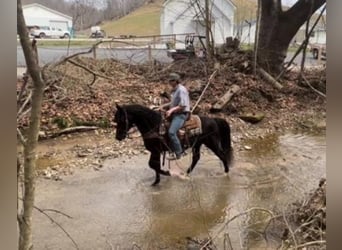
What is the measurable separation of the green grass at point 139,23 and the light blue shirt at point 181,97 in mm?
217

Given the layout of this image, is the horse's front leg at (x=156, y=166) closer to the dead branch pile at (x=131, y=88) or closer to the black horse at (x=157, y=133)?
the black horse at (x=157, y=133)

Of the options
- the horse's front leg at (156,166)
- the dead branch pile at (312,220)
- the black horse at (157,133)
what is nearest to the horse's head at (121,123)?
the black horse at (157,133)

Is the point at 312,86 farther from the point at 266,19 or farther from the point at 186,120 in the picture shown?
the point at 186,120

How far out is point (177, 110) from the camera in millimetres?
1728

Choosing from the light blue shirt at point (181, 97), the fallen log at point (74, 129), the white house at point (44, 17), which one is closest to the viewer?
the white house at point (44, 17)

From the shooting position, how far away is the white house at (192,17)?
1687 mm

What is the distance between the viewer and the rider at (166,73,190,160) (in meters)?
1.72

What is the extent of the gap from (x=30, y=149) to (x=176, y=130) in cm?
53

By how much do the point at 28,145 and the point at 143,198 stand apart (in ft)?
1.43

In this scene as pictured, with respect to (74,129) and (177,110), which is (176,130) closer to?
(177,110)

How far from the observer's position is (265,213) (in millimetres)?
1731

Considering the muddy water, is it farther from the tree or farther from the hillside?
the hillside

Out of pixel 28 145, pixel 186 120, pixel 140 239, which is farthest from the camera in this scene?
pixel 186 120
